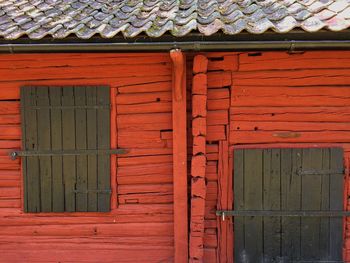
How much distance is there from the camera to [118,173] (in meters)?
5.10

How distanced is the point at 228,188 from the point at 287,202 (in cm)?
62

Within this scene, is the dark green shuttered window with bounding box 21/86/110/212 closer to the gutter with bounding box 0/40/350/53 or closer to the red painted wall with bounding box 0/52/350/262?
the red painted wall with bounding box 0/52/350/262

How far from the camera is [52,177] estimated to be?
505 centimetres

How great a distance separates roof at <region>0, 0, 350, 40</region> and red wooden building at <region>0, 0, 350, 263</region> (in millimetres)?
43

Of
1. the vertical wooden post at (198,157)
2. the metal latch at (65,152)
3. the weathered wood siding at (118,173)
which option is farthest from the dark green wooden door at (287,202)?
the metal latch at (65,152)

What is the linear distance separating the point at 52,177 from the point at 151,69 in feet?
5.07

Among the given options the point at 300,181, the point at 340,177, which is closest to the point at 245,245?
the point at 300,181

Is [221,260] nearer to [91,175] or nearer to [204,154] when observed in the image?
[204,154]

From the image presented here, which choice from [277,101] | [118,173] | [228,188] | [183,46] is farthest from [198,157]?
[183,46]

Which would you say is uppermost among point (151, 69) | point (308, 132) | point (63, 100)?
point (151, 69)

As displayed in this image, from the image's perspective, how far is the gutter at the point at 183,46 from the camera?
4.30 m

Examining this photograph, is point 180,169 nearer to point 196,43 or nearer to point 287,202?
point 287,202

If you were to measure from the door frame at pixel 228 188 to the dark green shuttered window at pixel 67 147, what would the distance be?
1196 millimetres

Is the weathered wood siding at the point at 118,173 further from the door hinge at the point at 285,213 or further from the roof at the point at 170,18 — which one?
the door hinge at the point at 285,213
